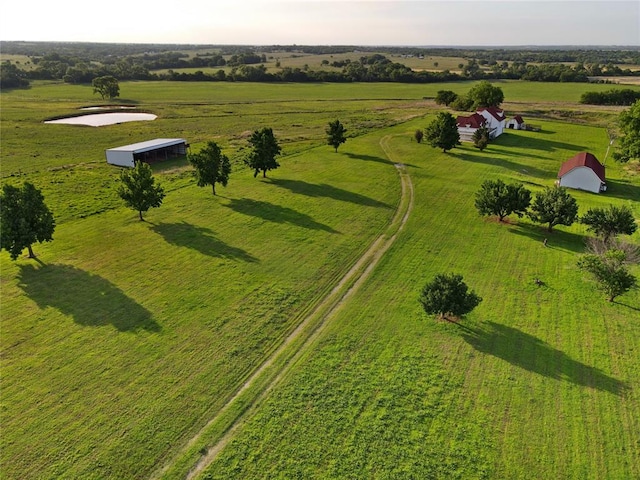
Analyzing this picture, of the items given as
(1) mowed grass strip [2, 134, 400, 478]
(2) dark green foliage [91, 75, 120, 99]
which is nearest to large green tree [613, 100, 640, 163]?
(1) mowed grass strip [2, 134, 400, 478]

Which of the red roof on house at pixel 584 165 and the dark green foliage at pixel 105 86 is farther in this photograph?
the dark green foliage at pixel 105 86

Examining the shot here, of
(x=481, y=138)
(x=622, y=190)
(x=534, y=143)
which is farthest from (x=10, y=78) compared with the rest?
(x=622, y=190)

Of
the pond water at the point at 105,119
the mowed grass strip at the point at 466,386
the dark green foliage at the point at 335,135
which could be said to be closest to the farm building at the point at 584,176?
the mowed grass strip at the point at 466,386

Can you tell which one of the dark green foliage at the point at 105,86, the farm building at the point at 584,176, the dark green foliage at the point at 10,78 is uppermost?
the dark green foliage at the point at 10,78

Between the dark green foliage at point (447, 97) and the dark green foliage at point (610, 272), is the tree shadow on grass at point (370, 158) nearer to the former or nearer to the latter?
the dark green foliage at point (610, 272)

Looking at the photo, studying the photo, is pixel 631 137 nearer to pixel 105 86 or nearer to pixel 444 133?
pixel 444 133

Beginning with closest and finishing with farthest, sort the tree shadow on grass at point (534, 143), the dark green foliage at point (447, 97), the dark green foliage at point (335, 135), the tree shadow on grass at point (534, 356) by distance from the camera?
the tree shadow on grass at point (534, 356)
the dark green foliage at point (335, 135)
the tree shadow on grass at point (534, 143)
the dark green foliage at point (447, 97)

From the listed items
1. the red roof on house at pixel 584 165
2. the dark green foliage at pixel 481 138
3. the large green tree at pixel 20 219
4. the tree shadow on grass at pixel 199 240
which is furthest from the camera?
the dark green foliage at pixel 481 138
